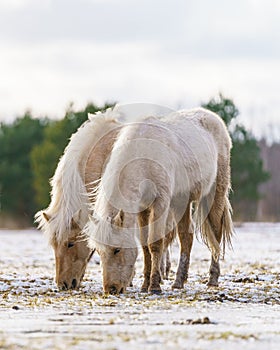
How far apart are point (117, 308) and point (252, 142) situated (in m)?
27.2

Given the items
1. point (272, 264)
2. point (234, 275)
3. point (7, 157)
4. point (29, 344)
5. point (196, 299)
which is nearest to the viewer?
point (29, 344)

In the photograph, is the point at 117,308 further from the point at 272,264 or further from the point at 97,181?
the point at 272,264

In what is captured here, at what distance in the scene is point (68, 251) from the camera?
9.48 metres

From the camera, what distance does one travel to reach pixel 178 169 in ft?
30.7

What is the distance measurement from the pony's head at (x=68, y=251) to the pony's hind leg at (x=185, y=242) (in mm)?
1090

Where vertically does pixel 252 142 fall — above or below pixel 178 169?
above

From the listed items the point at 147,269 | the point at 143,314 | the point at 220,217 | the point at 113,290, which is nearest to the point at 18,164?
the point at 220,217

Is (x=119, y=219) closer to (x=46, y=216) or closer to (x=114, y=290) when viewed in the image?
(x=114, y=290)

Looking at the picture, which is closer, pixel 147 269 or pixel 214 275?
pixel 147 269

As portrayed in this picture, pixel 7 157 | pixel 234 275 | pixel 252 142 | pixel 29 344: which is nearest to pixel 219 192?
pixel 234 275

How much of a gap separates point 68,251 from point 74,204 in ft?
1.76

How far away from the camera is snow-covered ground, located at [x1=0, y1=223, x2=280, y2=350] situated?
514cm

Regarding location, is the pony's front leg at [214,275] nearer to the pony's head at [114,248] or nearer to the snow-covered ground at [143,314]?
the snow-covered ground at [143,314]

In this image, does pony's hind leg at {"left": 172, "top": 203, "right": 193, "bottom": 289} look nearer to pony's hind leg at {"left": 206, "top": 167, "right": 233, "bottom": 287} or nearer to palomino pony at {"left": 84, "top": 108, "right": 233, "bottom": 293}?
palomino pony at {"left": 84, "top": 108, "right": 233, "bottom": 293}
